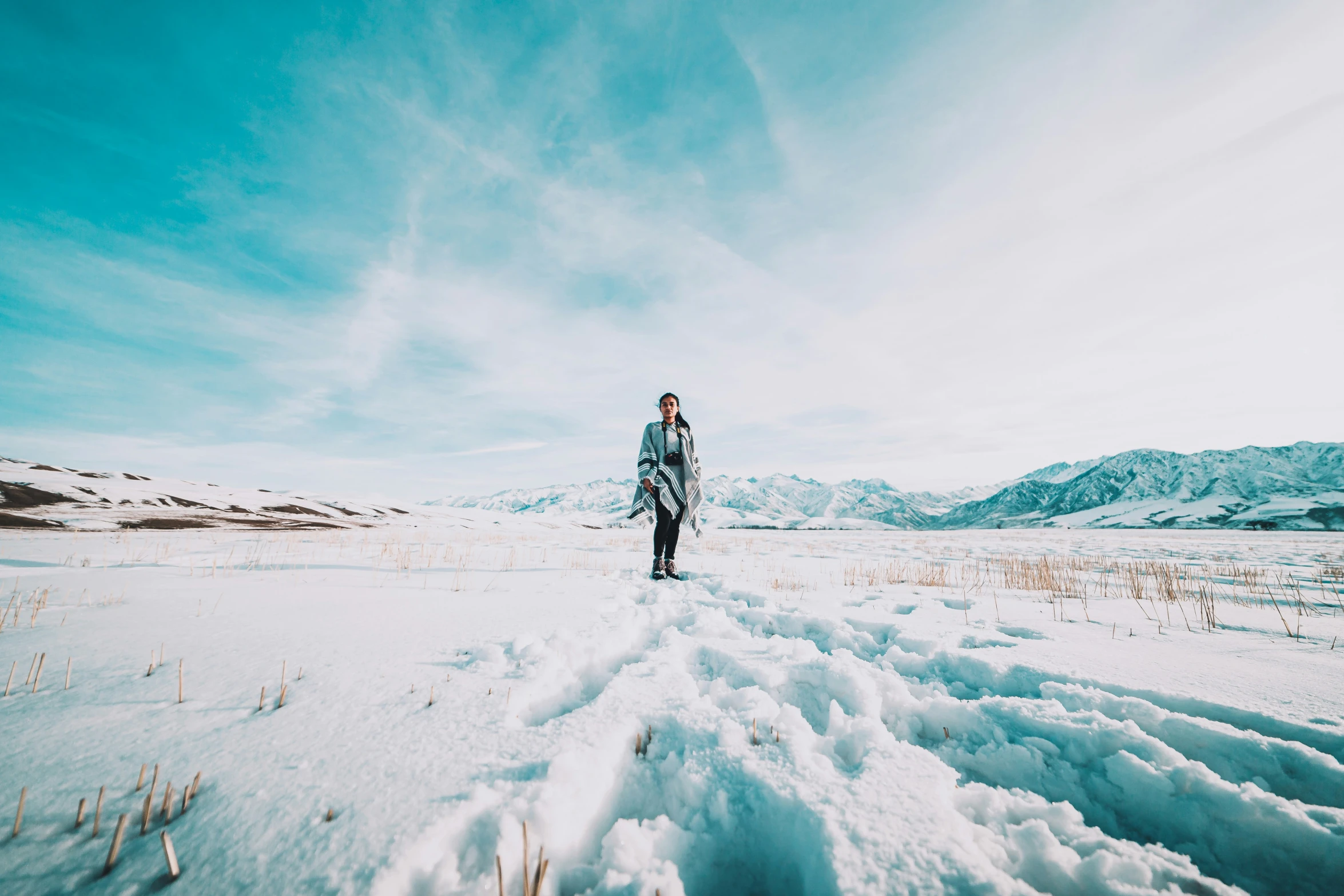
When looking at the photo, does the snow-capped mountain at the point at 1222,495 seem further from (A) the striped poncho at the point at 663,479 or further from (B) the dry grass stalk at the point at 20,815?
(B) the dry grass stalk at the point at 20,815

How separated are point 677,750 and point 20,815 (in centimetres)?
182

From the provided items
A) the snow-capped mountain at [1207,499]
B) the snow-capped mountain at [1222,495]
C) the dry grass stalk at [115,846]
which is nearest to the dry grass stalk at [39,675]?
the dry grass stalk at [115,846]

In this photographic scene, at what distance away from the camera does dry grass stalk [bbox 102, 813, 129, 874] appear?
3.63ft

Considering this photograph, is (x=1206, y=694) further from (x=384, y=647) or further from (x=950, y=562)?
(x=950, y=562)

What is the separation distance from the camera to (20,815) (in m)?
1.23

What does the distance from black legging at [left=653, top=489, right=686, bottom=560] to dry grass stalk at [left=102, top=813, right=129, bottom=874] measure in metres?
5.06

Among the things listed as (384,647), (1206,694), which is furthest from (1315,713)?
(384,647)

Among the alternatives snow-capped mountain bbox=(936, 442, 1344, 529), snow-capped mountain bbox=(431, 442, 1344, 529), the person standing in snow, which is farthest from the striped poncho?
snow-capped mountain bbox=(936, 442, 1344, 529)

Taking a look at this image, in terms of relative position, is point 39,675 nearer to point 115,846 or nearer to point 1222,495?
point 115,846

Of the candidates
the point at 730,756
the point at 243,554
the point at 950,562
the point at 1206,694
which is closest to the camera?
the point at 730,756

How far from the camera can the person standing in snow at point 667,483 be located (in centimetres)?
620

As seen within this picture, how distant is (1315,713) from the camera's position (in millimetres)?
1837

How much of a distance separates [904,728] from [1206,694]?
1.33 meters

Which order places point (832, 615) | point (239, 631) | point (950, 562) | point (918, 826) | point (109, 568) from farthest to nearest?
point (950, 562) < point (109, 568) < point (832, 615) < point (239, 631) < point (918, 826)
